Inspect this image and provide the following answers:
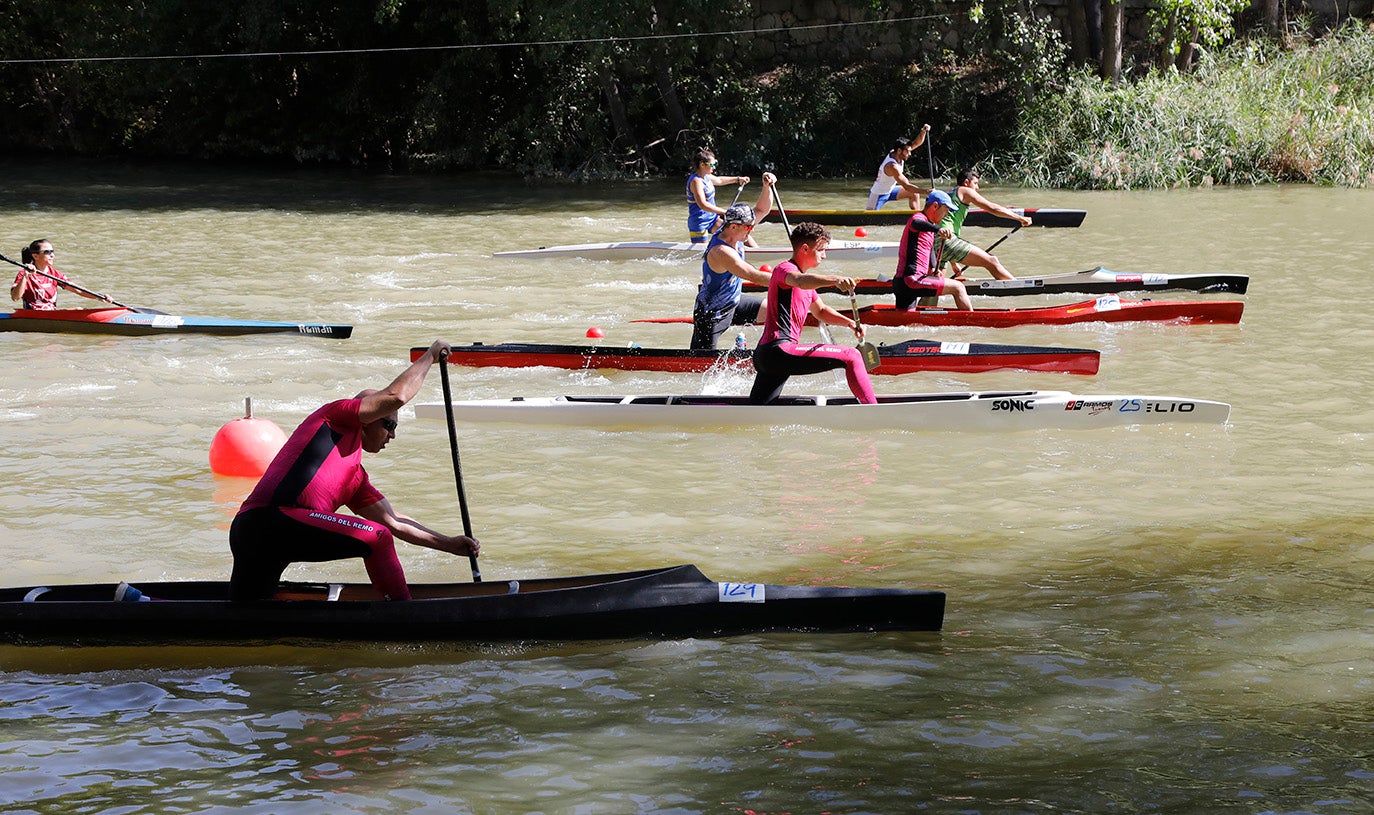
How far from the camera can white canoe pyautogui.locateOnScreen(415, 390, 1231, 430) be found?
8.92 m

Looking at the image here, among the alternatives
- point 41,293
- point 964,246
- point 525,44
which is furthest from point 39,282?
point 525,44

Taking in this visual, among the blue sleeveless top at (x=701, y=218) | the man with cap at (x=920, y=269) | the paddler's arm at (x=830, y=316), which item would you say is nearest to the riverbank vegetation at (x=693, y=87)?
the blue sleeveless top at (x=701, y=218)

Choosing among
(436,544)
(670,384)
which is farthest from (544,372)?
(436,544)

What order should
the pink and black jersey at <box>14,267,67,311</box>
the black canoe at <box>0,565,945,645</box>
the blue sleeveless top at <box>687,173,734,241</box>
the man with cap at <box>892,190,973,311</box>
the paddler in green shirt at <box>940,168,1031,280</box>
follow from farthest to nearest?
the blue sleeveless top at <box>687,173,734,241</box>
the paddler in green shirt at <box>940,168,1031,280</box>
the pink and black jersey at <box>14,267,67,311</box>
the man with cap at <box>892,190,973,311</box>
the black canoe at <box>0,565,945,645</box>

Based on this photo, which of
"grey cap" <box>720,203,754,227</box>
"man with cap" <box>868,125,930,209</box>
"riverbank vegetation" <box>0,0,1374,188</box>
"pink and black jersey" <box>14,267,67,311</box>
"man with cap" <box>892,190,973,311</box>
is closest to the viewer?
"grey cap" <box>720,203,754,227</box>

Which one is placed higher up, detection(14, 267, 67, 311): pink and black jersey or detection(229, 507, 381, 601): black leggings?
detection(14, 267, 67, 311): pink and black jersey

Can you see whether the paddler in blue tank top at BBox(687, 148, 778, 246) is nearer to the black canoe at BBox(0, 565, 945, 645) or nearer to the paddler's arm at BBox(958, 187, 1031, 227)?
the paddler's arm at BBox(958, 187, 1031, 227)

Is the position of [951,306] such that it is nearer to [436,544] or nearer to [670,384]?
[670,384]

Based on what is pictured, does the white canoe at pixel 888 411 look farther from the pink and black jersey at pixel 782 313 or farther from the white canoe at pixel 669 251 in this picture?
the white canoe at pixel 669 251

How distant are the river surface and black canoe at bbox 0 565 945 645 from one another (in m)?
0.08

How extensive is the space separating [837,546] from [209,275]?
1117 cm

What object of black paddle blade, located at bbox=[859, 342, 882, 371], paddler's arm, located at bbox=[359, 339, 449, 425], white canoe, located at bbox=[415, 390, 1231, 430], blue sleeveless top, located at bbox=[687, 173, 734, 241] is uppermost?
blue sleeveless top, located at bbox=[687, 173, 734, 241]

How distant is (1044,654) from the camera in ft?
18.0

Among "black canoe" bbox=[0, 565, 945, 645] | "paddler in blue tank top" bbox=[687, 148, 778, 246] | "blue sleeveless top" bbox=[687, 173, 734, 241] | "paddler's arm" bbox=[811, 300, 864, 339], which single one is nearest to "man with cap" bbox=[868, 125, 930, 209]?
"paddler in blue tank top" bbox=[687, 148, 778, 246]
